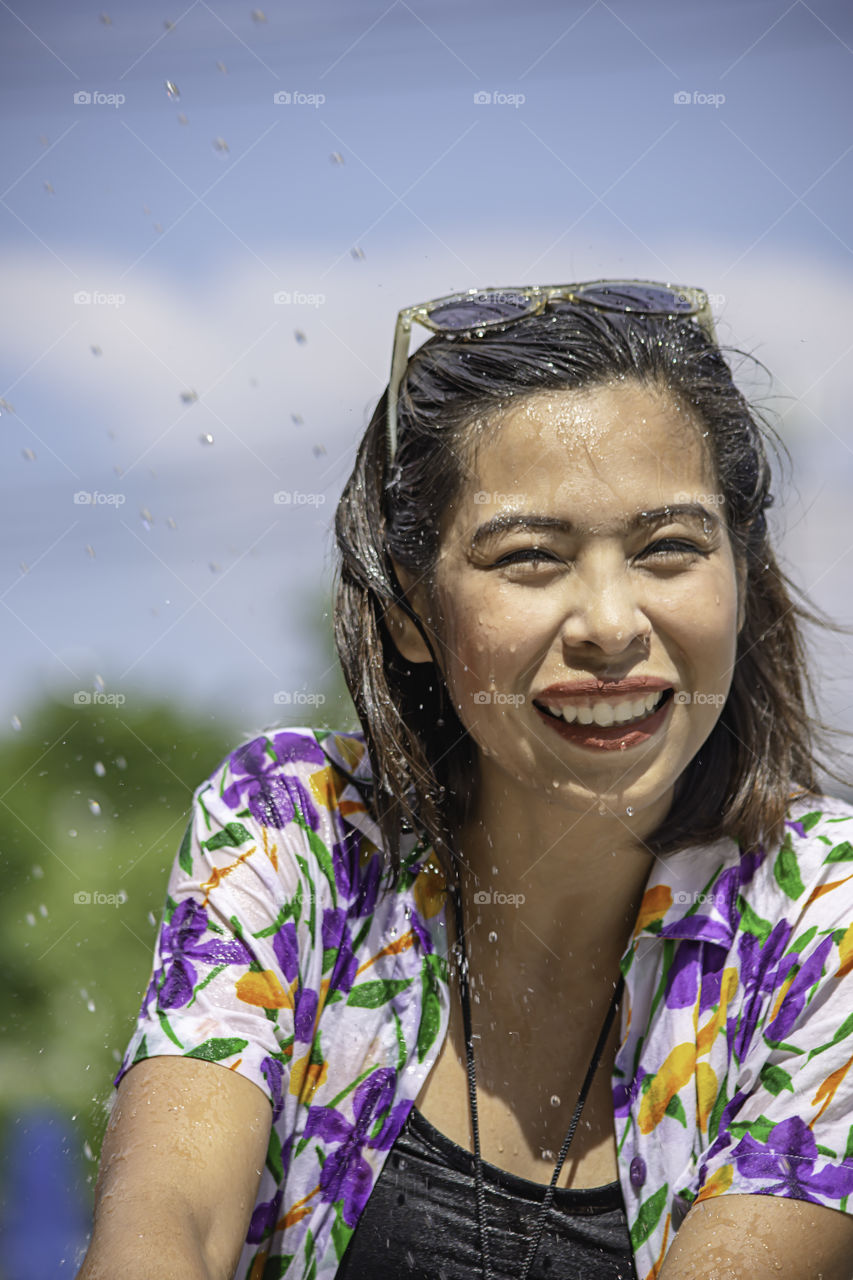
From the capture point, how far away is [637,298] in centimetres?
274

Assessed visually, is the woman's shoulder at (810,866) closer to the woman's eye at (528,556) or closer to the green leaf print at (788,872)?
the green leaf print at (788,872)

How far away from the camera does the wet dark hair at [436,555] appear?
8.50 ft

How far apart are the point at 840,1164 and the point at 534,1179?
2.13 feet

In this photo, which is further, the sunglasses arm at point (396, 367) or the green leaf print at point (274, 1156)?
the sunglasses arm at point (396, 367)

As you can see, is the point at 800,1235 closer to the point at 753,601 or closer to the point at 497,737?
the point at 497,737

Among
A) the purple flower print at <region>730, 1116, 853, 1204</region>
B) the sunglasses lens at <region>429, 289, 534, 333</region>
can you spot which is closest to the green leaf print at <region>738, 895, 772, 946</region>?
the purple flower print at <region>730, 1116, 853, 1204</region>

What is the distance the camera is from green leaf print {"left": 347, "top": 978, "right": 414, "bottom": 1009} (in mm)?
2578

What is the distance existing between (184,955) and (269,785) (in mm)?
414

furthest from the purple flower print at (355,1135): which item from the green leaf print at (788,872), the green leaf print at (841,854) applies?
the green leaf print at (841,854)

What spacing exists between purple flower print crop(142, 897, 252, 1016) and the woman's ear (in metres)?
0.72

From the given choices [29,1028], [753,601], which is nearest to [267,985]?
[753,601]

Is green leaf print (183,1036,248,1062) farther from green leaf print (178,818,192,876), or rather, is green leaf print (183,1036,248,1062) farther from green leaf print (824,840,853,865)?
green leaf print (824,840,853,865)

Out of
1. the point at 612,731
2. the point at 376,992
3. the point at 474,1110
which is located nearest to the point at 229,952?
the point at 376,992

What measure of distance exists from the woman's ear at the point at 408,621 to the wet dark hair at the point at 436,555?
21 millimetres
